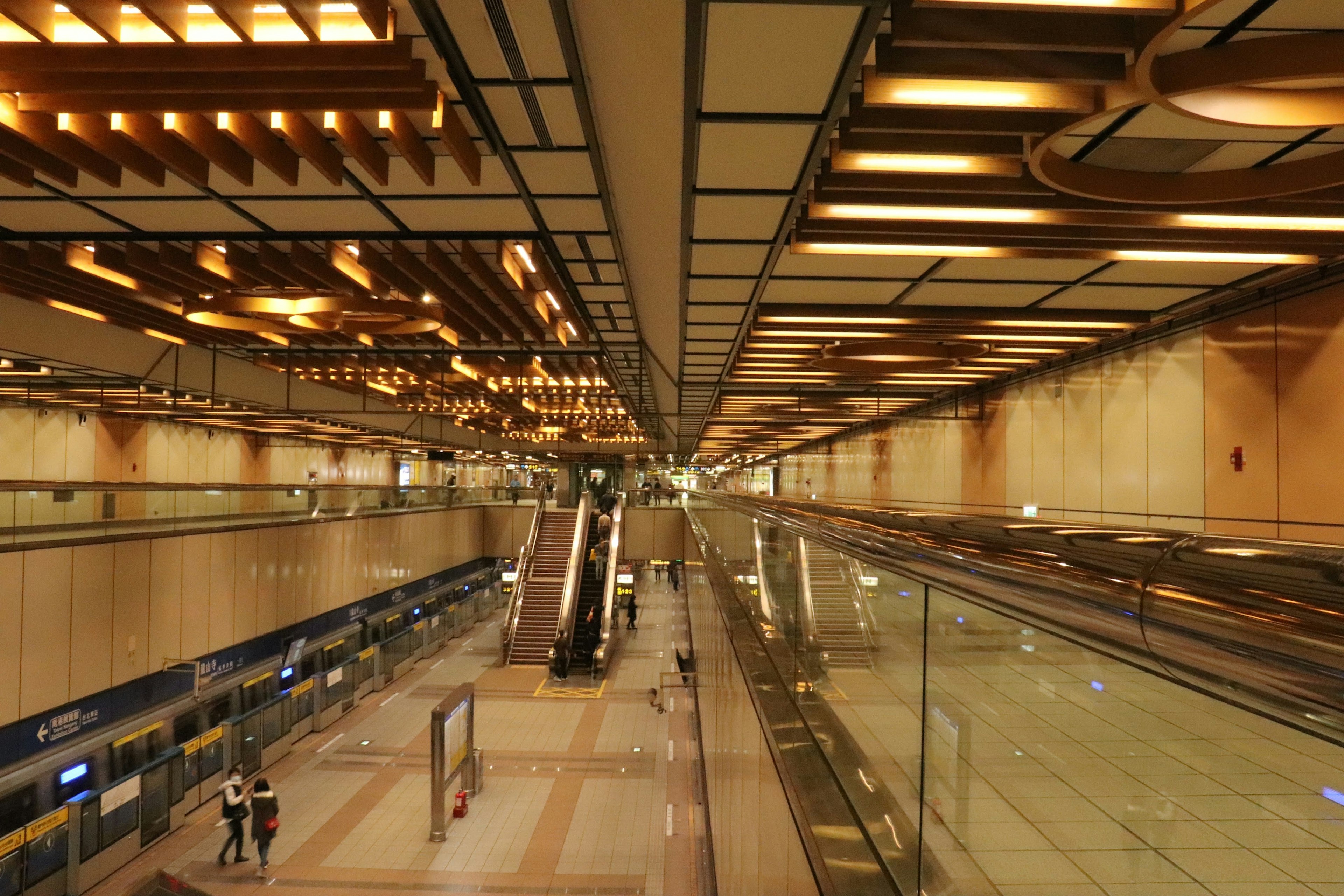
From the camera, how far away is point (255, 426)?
2116 centimetres

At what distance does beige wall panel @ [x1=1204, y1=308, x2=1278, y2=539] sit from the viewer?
805 centimetres

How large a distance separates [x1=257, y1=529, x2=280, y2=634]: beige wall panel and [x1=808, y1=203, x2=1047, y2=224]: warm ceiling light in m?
12.5

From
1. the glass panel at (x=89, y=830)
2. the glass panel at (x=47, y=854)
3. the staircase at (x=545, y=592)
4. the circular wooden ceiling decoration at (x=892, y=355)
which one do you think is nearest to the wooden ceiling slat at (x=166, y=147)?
the circular wooden ceiling decoration at (x=892, y=355)

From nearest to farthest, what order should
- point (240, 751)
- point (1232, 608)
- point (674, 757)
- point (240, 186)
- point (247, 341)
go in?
point (1232, 608), point (240, 186), point (247, 341), point (240, 751), point (674, 757)

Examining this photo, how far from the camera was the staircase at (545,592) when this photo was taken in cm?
2067

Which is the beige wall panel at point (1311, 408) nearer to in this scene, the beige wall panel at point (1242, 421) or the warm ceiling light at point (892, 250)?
the beige wall panel at point (1242, 421)

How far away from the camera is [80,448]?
17828 mm

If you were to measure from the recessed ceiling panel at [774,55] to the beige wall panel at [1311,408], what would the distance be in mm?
6335

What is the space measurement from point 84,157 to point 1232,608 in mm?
6355

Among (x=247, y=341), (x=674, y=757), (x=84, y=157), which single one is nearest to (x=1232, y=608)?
(x=84, y=157)

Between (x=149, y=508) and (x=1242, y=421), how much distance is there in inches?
551

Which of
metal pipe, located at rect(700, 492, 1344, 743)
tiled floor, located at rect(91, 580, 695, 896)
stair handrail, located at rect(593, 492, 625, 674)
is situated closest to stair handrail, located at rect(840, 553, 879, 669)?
metal pipe, located at rect(700, 492, 1344, 743)

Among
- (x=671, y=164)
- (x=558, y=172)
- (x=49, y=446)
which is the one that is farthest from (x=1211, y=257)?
(x=49, y=446)

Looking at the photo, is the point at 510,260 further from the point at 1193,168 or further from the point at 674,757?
the point at 674,757
